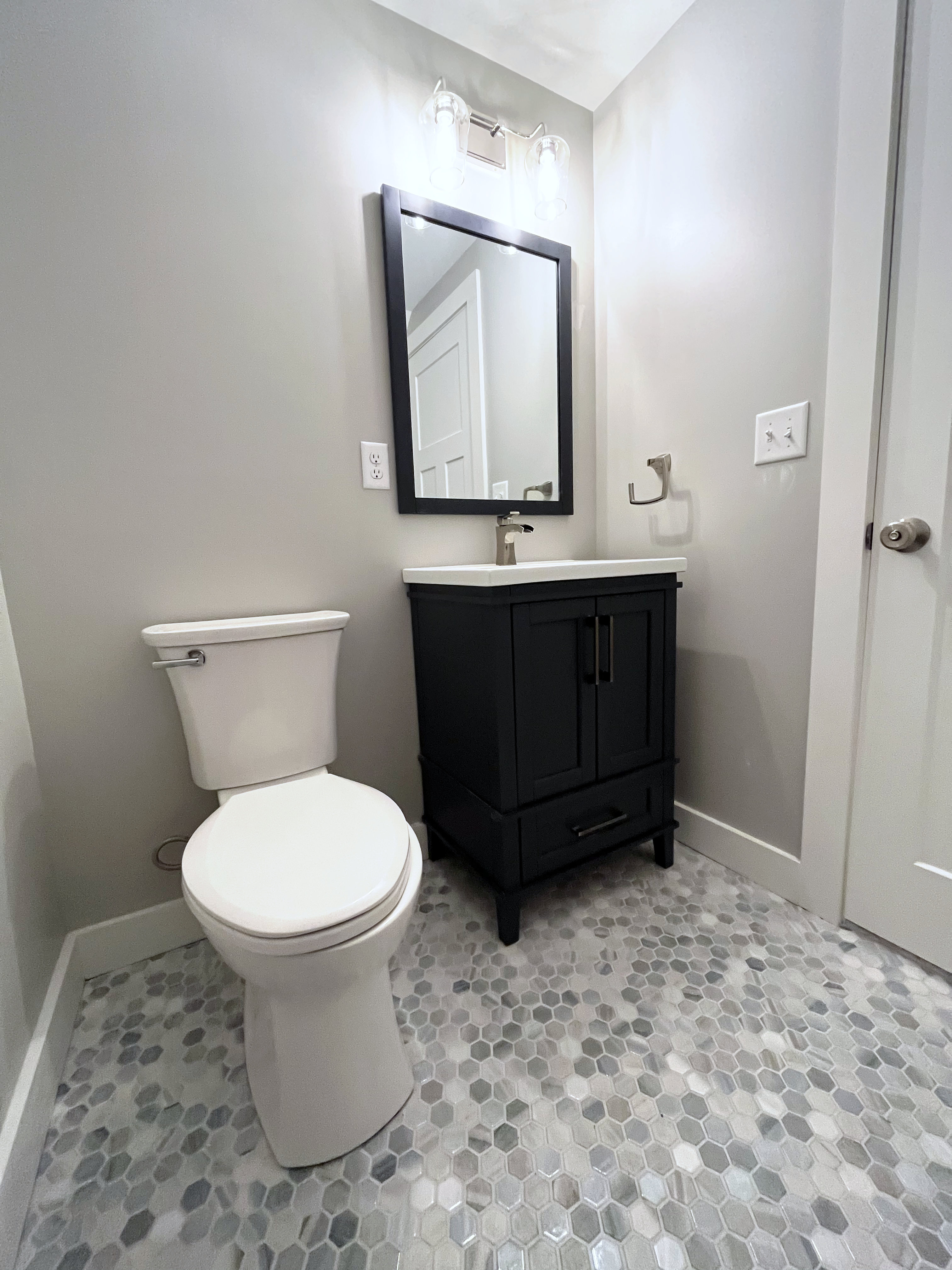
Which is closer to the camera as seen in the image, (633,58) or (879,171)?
(879,171)

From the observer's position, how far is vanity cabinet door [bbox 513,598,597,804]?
3.43ft

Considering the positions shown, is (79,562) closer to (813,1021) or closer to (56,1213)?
(56,1213)

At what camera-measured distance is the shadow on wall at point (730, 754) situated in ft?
3.95

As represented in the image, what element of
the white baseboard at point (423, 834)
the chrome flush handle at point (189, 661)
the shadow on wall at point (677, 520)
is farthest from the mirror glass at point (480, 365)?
the white baseboard at point (423, 834)

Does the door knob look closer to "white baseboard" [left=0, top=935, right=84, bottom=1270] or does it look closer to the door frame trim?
the door frame trim

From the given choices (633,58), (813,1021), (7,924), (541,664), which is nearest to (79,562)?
(7,924)

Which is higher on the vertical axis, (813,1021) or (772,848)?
(772,848)

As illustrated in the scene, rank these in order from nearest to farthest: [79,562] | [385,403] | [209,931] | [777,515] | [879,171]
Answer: [209,931] < [879,171] < [79,562] < [777,515] < [385,403]

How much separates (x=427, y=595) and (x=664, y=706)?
67 cm

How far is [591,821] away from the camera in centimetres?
119

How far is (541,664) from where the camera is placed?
3.52 ft

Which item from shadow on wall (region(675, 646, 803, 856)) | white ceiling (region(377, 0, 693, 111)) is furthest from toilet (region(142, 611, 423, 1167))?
white ceiling (region(377, 0, 693, 111))

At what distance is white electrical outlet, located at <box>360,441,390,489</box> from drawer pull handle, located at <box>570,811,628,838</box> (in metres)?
0.96

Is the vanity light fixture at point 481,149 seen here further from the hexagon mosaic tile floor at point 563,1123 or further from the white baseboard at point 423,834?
the hexagon mosaic tile floor at point 563,1123
